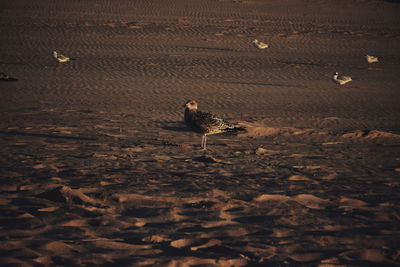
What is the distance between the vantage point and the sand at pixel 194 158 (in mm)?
5160

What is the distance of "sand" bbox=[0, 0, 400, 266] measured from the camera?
16.9 ft

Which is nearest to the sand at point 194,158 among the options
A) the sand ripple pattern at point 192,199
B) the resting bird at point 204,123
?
the sand ripple pattern at point 192,199

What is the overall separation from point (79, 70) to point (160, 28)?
37.0ft

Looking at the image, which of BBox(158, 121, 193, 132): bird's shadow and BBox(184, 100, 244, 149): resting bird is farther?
BBox(158, 121, 193, 132): bird's shadow

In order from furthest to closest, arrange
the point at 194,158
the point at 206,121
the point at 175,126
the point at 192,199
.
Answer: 1. the point at 175,126
2. the point at 206,121
3. the point at 194,158
4. the point at 192,199

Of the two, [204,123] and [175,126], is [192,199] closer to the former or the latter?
[204,123]

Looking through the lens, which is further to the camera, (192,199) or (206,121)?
(206,121)

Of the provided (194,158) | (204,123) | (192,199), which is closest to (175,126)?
(204,123)

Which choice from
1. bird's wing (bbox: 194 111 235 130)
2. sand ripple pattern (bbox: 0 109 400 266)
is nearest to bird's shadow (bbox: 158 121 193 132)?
sand ripple pattern (bbox: 0 109 400 266)

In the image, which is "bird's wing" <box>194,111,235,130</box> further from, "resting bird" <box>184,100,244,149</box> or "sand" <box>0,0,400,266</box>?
"sand" <box>0,0,400,266</box>

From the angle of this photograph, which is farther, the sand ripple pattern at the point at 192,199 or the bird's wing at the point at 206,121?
the bird's wing at the point at 206,121

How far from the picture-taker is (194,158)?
27.9 ft

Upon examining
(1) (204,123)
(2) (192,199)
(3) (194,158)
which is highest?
(1) (204,123)

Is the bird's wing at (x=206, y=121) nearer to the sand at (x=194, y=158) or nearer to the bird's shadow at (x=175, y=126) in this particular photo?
the sand at (x=194, y=158)
